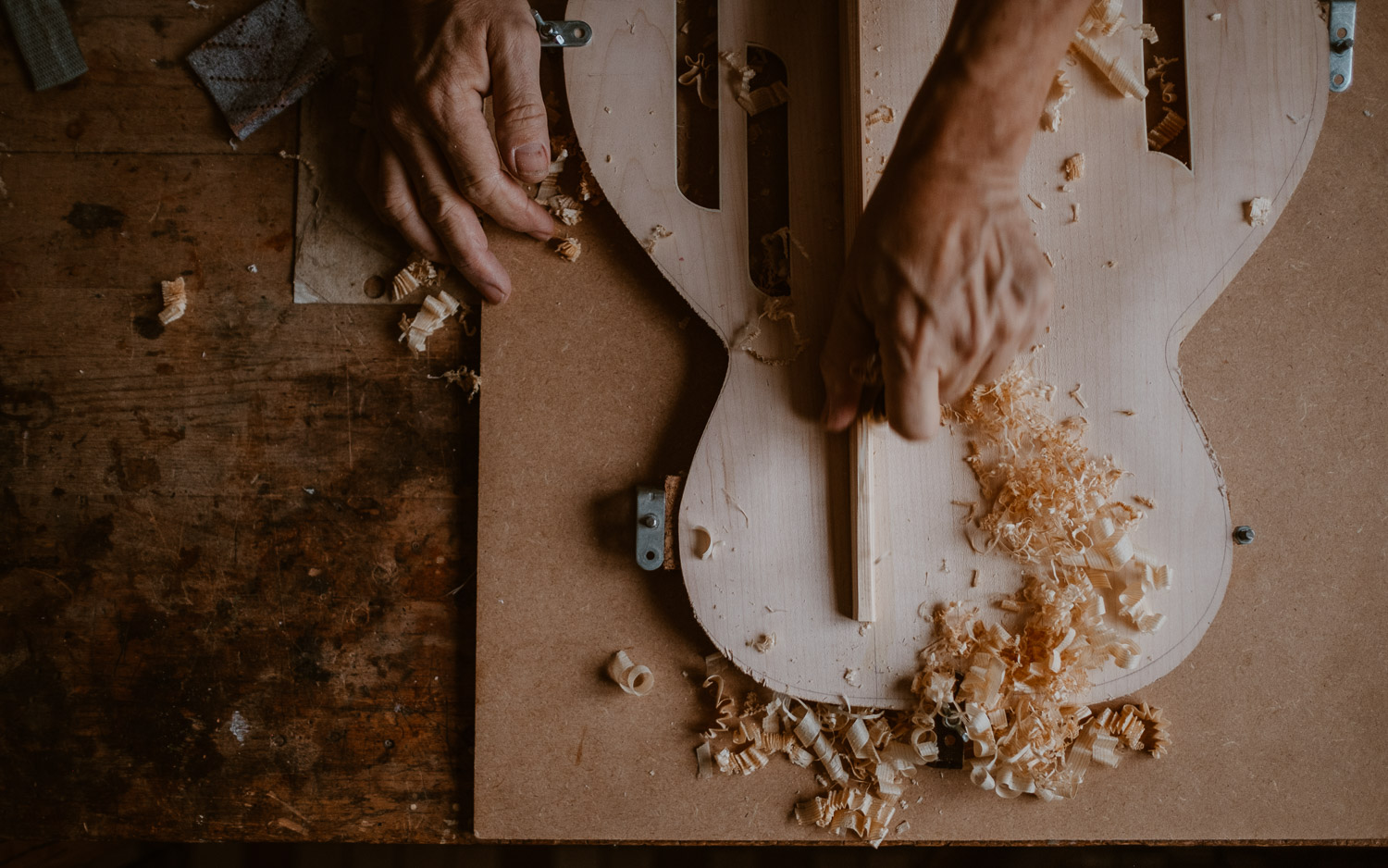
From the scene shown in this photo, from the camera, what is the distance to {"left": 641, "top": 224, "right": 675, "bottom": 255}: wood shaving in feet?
3.51

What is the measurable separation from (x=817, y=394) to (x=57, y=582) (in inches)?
44.9

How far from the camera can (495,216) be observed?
3.55ft

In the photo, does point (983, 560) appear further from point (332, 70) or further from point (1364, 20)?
point (332, 70)

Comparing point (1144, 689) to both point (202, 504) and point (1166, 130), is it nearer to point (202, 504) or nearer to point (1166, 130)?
point (1166, 130)

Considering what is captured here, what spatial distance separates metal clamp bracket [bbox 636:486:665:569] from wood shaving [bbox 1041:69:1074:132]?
739mm

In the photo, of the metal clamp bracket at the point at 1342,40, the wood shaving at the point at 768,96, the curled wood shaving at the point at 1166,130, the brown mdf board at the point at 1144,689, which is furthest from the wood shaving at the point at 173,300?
the metal clamp bracket at the point at 1342,40

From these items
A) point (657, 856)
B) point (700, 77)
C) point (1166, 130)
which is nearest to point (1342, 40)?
point (1166, 130)

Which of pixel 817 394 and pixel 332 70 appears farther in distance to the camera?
pixel 332 70

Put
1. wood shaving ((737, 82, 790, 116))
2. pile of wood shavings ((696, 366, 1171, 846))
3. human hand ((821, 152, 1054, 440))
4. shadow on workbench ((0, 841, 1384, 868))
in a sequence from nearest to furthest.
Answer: human hand ((821, 152, 1054, 440)), pile of wood shavings ((696, 366, 1171, 846)), wood shaving ((737, 82, 790, 116)), shadow on workbench ((0, 841, 1384, 868))

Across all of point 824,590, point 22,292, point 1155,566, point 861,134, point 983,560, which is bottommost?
point 22,292

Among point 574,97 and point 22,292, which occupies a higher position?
point 574,97

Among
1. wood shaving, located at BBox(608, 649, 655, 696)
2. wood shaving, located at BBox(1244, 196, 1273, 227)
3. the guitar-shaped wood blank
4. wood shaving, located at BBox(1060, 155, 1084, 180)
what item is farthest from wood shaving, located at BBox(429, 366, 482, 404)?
wood shaving, located at BBox(1244, 196, 1273, 227)

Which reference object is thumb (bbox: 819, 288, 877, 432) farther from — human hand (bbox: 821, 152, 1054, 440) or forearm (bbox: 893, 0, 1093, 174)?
forearm (bbox: 893, 0, 1093, 174)

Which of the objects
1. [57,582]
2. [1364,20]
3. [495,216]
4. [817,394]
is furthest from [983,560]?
[57,582]
